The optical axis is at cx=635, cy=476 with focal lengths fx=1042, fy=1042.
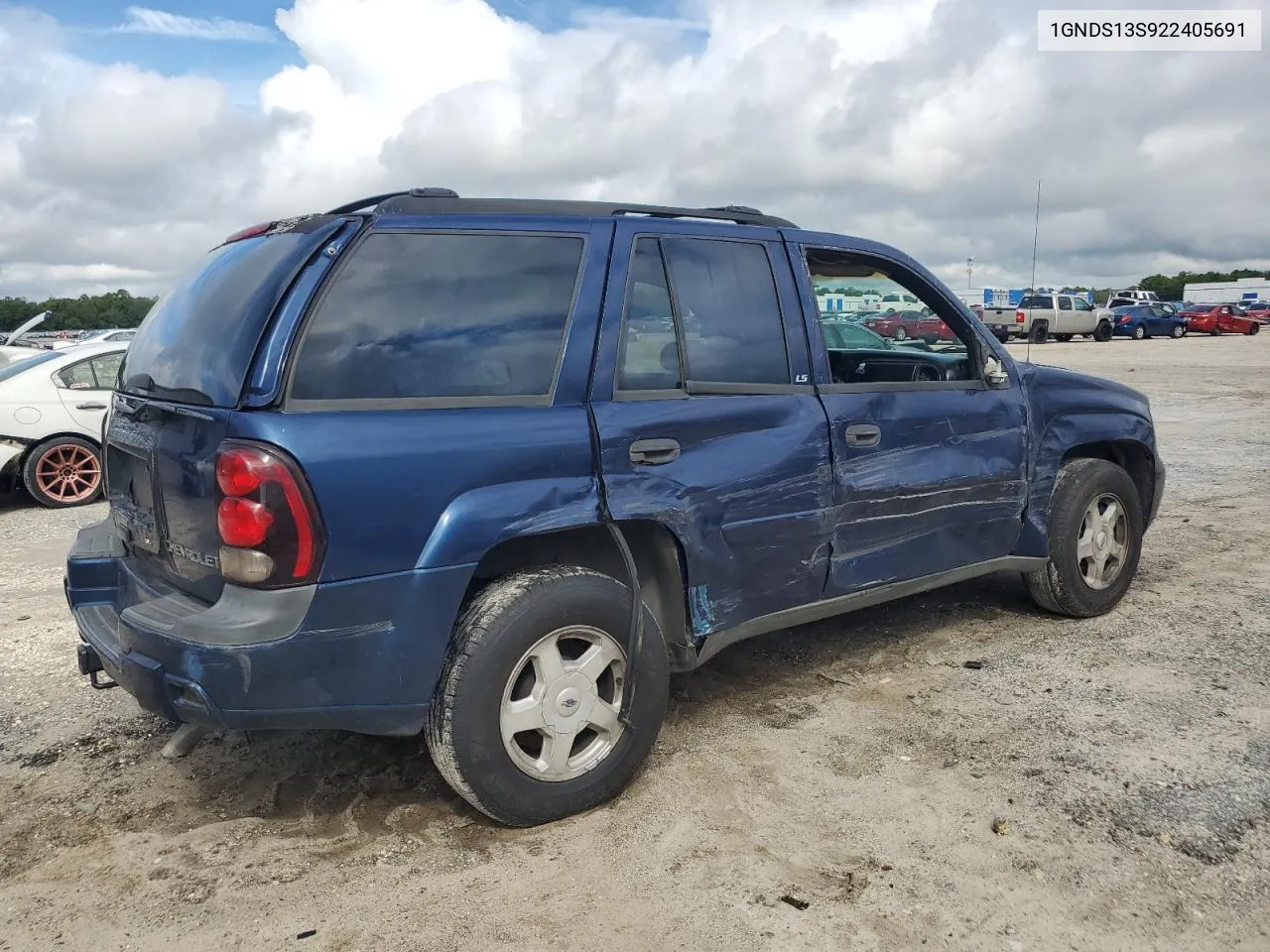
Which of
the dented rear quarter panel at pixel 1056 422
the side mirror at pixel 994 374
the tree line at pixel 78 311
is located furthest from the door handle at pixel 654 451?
the tree line at pixel 78 311

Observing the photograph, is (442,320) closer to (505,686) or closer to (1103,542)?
(505,686)

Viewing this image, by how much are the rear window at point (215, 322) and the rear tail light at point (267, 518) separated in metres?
0.21

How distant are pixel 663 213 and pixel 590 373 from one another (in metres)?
0.76

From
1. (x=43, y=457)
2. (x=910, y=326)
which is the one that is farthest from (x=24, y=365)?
(x=910, y=326)

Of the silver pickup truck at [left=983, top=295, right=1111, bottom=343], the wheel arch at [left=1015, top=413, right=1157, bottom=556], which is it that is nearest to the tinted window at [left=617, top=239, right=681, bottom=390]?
the wheel arch at [left=1015, top=413, right=1157, bottom=556]

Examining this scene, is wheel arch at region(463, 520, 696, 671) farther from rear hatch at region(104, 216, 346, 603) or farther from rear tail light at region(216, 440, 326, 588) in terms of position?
rear hatch at region(104, 216, 346, 603)

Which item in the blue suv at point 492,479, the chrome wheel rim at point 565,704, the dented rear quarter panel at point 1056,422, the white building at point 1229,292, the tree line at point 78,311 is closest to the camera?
the blue suv at point 492,479

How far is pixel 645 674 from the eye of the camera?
129 inches

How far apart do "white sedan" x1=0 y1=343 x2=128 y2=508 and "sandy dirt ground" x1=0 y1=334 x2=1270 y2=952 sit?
16.0ft

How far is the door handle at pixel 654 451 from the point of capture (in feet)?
10.7

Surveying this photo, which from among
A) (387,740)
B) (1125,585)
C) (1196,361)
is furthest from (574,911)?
(1196,361)

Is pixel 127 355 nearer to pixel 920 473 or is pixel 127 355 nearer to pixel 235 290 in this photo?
pixel 235 290

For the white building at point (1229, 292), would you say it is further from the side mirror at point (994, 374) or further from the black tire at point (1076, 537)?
the side mirror at point (994, 374)

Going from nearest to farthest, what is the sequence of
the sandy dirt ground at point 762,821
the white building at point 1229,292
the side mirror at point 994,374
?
the sandy dirt ground at point 762,821
the side mirror at point 994,374
the white building at point 1229,292
